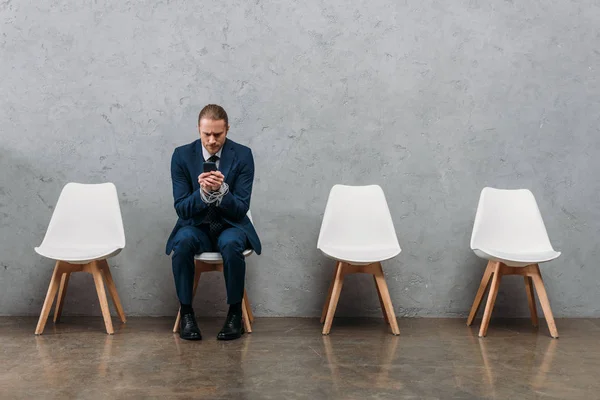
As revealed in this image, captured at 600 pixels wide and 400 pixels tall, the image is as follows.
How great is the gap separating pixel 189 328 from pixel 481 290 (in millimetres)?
1694

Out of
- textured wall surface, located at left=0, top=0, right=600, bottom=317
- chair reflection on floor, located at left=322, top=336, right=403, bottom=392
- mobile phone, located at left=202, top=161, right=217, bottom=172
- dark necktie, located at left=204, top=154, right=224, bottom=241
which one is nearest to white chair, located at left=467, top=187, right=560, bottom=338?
textured wall surface, located at left=0, top=0, right=600, bottom=317

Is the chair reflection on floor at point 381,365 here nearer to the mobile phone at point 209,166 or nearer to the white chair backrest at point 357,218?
the white chair backrest at point 357,218

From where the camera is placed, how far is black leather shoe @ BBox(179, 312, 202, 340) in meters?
3.44

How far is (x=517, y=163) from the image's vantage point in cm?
423

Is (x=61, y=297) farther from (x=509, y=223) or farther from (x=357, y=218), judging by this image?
(x=509, y=223)

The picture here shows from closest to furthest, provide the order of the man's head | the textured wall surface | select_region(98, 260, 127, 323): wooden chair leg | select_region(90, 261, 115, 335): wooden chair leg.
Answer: the man's head < select_region(90, 261, 115, 335): wooden chair leg < select_region(98, 260, 127, 323): wooden chair leg < the textured wall surface

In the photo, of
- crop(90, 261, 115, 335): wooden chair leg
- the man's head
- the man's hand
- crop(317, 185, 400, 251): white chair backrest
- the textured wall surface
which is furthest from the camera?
the textured wall surface

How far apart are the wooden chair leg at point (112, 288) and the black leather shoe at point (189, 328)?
23.3 inches

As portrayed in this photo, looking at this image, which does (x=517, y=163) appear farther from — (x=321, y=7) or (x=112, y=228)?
(x=112, y=228)

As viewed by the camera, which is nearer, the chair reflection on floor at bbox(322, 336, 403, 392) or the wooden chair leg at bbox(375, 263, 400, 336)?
the chair reflection on floor at bbox(322, 336, 403, 392)

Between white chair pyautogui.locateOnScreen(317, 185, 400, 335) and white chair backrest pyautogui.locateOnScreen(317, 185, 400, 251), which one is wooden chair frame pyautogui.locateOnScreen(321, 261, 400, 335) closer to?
white chair pyautogui.locateOnScreen(317, 185, 400, 335)

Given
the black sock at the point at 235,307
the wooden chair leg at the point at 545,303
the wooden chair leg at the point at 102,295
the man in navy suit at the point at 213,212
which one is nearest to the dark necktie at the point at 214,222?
the man in navy suit at the point at 213,212

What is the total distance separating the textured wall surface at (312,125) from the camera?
4.20 m

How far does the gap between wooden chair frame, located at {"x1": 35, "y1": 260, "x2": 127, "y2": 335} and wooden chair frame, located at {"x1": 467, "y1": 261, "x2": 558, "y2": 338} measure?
2.02 metres
